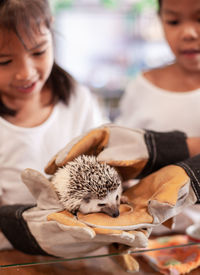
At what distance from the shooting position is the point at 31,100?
0.92 meters

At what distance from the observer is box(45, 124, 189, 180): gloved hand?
736mm

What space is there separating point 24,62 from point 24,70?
18 mm

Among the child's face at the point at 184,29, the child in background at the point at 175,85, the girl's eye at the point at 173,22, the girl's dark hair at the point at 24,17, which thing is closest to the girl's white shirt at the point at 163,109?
the child in background at the point at 175,85

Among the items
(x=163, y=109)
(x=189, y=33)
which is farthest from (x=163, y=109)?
(x=189, y=33)

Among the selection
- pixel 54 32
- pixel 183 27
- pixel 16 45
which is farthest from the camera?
pixel 183 27

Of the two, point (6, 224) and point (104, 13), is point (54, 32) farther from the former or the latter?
point (104, 13)

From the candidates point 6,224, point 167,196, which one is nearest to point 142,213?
point 167,196

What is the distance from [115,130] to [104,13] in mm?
2622

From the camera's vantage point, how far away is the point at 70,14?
311cm

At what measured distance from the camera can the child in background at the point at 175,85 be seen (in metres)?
1.01

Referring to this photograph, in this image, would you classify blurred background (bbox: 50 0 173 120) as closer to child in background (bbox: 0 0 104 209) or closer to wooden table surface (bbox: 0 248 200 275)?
child in background (bbox: 0 0 104 209)

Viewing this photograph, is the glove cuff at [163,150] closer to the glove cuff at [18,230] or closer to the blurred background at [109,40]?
the glove cuff at [18,230]

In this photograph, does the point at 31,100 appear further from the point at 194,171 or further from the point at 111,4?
the point at 111,4

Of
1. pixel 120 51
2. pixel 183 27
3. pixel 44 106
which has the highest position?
pixel 183 27
